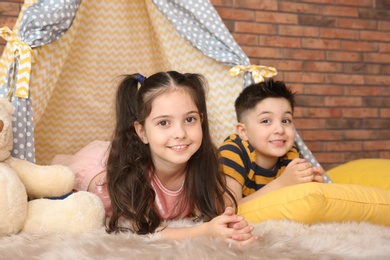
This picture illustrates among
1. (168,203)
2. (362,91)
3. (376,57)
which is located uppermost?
(376,57)

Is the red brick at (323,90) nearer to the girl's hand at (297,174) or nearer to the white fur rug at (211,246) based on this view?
the girl's hand at (297,174)

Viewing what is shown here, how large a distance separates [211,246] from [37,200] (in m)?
0.63

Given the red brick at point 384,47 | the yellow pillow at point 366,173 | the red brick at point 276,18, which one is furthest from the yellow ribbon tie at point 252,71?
the red brick at point 384,47

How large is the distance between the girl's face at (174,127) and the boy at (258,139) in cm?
36

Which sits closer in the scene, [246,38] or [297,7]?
[246,38]

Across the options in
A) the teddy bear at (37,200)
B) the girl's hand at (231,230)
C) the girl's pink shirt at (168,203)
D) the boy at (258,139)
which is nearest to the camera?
the girl's hand at (231,230)

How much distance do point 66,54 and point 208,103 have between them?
0.65 meters

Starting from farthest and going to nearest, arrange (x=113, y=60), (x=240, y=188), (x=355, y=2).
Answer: (x=355, y=2) → (x=113, y=60) → (x=240, y=188)

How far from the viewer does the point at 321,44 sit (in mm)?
3373

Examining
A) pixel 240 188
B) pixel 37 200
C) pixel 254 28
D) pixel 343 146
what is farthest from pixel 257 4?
pixel 37 200

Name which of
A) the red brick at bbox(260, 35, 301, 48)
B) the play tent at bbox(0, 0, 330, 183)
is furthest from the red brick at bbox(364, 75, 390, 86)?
the play tent at bbox(0, 0, 330, 183)

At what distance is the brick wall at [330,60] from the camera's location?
127 inches

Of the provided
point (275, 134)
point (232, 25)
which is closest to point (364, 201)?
point (275, 134)

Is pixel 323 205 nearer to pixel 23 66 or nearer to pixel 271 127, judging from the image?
pixel 271 127
